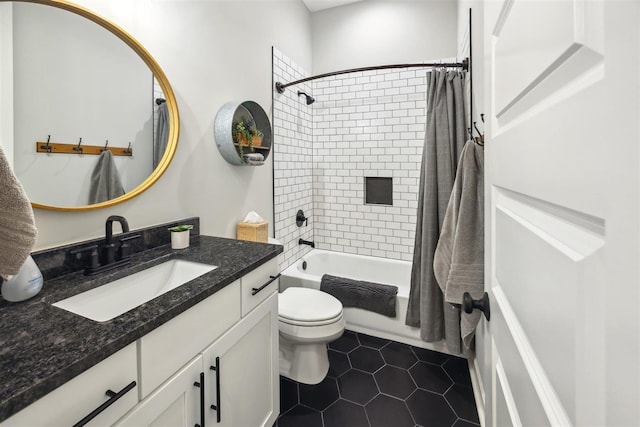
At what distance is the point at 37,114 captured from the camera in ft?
3.56

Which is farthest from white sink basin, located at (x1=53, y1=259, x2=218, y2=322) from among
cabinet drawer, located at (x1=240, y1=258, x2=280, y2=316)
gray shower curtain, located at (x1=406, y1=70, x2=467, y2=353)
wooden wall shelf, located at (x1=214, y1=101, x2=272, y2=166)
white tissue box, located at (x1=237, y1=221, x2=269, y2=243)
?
gray shower curtain, located at (x1=406, y1=70, x2=467, y2=353)

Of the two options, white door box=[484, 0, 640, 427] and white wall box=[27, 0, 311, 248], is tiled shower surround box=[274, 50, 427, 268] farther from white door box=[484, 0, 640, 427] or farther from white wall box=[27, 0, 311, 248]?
white door box=[484, 0, 640, 427]

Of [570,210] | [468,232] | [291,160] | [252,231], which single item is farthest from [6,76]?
[291,160]

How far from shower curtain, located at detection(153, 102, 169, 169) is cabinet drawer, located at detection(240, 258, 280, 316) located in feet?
2.50

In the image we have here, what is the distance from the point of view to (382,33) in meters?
3.01

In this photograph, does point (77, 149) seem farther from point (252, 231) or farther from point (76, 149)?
point (252, 231)

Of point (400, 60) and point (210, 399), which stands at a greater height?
point (400, 60)

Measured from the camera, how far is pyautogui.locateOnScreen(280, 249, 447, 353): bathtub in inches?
93.8

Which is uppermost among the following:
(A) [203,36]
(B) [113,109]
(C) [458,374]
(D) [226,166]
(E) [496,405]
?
(A) [203,36]

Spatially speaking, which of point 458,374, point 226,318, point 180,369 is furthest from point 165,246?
point 458,374

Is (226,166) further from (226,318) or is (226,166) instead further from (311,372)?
(311,372)

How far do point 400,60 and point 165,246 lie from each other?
2.70 metres

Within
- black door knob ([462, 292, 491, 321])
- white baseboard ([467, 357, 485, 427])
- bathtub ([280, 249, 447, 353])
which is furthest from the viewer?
bathtub ([280, 249, 447, 353])

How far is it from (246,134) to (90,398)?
1626mm
